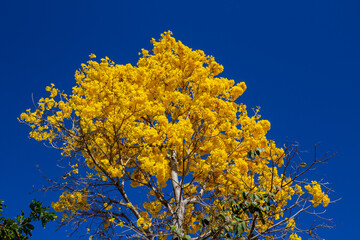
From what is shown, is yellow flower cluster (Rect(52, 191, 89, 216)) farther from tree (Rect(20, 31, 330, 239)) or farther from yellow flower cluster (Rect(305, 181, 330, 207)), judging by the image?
yellow flower cluster (Rect(305, 181, 330, 207))

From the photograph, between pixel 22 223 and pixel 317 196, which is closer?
pixel 22 223

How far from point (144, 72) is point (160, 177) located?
274cm

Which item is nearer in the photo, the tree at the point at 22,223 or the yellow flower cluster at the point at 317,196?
the tree at the point at 22,223

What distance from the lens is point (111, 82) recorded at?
7316 mm

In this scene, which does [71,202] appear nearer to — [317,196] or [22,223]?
[22,223]

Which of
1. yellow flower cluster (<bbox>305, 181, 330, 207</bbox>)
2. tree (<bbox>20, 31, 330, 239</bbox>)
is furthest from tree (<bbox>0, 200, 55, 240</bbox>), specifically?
yellow flower cluster (<bbox>305, 181, 330, 207</bbox>)

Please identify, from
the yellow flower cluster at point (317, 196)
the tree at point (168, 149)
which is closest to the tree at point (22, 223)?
the tree at point (168, 149)

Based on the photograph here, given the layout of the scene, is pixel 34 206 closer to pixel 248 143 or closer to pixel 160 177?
pixel 160 177

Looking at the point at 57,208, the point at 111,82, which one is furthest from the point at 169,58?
the point at 57,208

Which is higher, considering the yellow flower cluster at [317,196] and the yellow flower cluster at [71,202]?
the yellow flower cluster at [317,196]

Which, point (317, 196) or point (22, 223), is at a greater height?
point (317, 196)

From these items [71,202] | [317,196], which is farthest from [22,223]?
[317,196]

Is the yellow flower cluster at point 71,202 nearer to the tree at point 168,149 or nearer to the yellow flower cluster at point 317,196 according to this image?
the tree at point 168,149

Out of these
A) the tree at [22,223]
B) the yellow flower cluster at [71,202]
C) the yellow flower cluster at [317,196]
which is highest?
the yellow flower cluster at [317,196]
